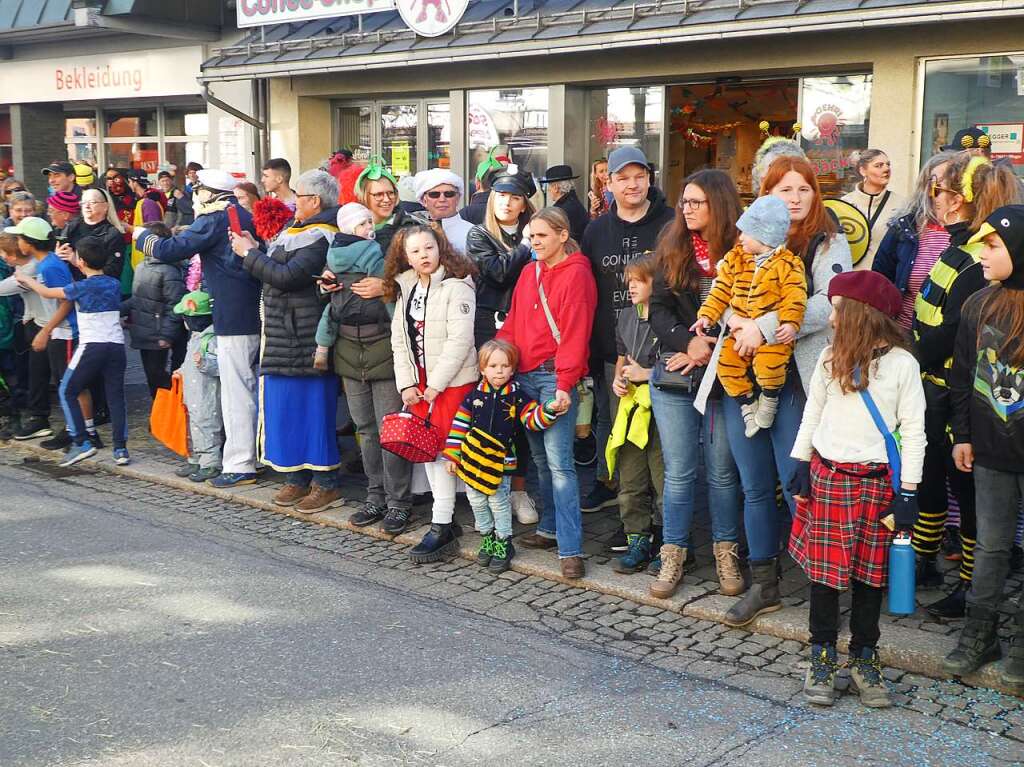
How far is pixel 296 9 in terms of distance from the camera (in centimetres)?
1276

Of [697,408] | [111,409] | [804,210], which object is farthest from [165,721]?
[111,409]

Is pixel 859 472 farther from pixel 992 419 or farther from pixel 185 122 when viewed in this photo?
pixel 185 122

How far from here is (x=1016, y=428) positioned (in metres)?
4.39

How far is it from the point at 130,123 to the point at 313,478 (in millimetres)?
14256

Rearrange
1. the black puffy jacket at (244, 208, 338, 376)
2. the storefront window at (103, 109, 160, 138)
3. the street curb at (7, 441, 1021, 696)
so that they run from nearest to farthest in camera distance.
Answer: the street curb at (7, 441, 1021, 696) → the black puffy jacket at (244, 208, 338, 376) → the storefront window at (103, 109, 160, 138)

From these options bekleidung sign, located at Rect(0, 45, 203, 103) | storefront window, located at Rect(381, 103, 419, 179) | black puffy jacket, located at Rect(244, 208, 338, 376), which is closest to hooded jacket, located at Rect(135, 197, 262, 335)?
black puffy jacket, located at Rect(244, 208, 338, 376)

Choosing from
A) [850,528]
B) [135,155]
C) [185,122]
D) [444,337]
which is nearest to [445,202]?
[444,337]

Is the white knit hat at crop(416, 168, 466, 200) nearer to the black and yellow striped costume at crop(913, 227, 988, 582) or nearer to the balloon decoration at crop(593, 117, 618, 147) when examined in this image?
the black and yellow striped costume at crop(913, 227, 988, 582)

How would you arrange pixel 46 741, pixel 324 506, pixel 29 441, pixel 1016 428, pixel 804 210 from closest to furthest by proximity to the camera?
pixel 46 741 → pixel 1016 428 → pixel 804 210 → pixel 324 506 → pixel 29 441

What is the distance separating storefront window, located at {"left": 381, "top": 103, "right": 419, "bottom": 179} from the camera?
1413 cm

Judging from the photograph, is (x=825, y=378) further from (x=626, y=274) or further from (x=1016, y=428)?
(x=626, y=274)

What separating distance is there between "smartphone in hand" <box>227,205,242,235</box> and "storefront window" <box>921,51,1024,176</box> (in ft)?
18.7

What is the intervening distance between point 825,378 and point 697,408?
0.88m

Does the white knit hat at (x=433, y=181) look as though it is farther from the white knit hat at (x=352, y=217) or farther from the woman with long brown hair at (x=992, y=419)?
the woman with long brown hair at (x=992, y=419)
